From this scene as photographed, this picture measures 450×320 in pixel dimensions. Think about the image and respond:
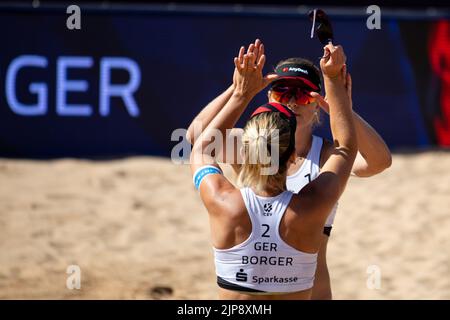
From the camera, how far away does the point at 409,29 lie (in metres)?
8.93

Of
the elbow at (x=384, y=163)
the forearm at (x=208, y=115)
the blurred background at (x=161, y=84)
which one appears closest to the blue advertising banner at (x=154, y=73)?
the blurred background at (x=161, y=84)

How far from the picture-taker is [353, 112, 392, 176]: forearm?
9.86 ft

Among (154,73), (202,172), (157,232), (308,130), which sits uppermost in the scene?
(154,73)

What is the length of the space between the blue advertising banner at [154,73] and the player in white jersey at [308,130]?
16.9 feet

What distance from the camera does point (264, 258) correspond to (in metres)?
2.55

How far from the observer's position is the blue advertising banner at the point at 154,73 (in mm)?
8602

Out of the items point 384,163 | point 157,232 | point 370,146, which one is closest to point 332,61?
point 370,146

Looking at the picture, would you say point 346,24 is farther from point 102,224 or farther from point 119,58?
point 102,224

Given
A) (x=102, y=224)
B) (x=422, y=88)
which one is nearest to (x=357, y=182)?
(x=422, y=88)

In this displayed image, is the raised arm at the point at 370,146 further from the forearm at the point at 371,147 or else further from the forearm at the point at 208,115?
the forearm at the point at 208,115

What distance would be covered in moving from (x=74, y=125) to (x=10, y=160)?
812mm

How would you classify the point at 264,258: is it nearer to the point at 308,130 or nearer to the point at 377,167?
the point at 377,167

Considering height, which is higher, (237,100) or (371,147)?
(237,100)

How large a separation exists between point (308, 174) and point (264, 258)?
34.6 inches
